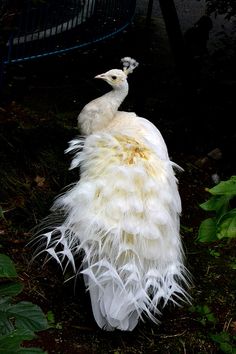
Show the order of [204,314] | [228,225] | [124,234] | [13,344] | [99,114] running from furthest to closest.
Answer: [99,114], [204,314], [124,234], [228,225], [13,344]

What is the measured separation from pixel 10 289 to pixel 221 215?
23.2 inches

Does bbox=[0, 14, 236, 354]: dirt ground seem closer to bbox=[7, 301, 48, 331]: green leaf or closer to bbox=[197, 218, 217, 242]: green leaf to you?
bbox=[197, 218, 217, 242]: green leaf

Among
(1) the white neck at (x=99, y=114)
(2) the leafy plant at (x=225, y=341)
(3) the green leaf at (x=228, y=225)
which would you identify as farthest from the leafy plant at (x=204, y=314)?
(3) the green leaf at (x=228, y=225)

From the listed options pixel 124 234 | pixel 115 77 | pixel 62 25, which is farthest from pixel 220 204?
pixel 62 25

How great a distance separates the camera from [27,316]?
108cm

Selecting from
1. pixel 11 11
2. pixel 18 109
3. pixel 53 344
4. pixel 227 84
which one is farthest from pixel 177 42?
pixel 53 344

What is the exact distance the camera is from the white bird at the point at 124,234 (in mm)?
2754

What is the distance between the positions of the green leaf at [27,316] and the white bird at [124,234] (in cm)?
164

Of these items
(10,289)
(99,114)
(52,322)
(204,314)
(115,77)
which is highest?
(10,289)

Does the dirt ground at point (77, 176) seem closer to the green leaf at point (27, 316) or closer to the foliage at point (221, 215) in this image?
the foliage at point (221, 215)

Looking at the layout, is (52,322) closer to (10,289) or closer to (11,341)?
(10,289)

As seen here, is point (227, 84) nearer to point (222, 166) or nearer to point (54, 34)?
point (222, 166)

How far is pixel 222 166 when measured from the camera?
5.05 m

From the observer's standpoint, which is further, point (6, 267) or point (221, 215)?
point (221, 215)
